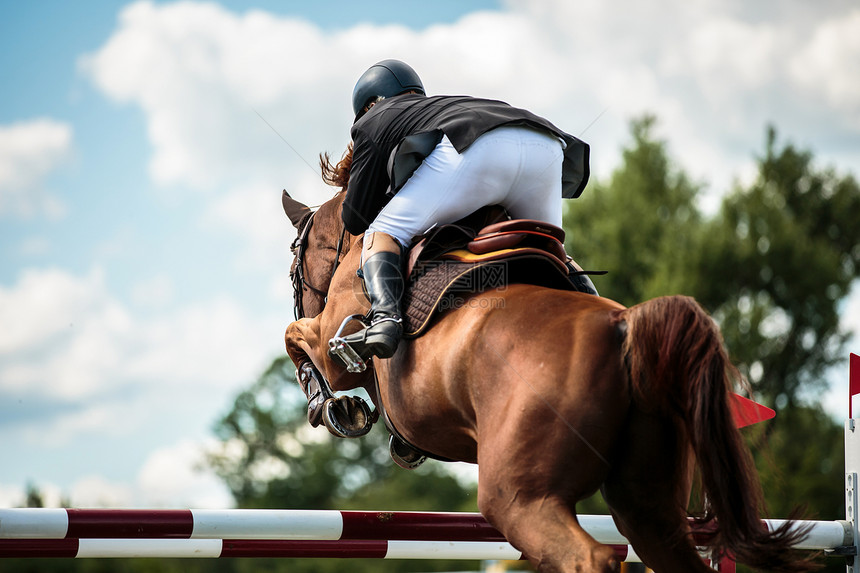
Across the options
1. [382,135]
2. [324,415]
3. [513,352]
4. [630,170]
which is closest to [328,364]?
[324,415]

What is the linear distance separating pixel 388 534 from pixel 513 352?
147 cm

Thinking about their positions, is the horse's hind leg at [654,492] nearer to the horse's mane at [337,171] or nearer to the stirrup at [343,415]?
the stirrup at [343,415]

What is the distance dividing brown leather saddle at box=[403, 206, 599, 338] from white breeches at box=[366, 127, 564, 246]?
93mm

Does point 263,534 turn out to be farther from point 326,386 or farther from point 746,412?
point 746,412

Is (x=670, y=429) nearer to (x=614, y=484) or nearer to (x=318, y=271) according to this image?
(x=614, y=484)

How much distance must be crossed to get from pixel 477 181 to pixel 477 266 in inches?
16.4

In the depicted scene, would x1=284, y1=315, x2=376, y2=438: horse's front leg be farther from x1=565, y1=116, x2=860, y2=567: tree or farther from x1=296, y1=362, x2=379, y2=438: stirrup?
x1=565, y1=116, x2=860, y2=567: tree

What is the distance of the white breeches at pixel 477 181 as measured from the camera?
3.67 metres

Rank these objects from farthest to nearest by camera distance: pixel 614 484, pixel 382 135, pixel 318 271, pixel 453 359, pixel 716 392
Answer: pixel 318 271
pixel 382 135
pixel 453 359
pixel 614 484
pixel 716 392

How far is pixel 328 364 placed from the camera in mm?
4305

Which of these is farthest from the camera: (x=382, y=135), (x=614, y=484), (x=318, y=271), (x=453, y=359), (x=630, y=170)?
(x=630, y=170)

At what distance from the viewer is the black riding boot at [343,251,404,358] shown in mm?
3445

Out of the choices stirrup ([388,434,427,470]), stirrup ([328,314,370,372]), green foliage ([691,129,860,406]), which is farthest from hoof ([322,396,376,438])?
green foliage ([691,129,860,406])

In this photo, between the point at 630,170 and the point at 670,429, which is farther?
the point at 630,170
